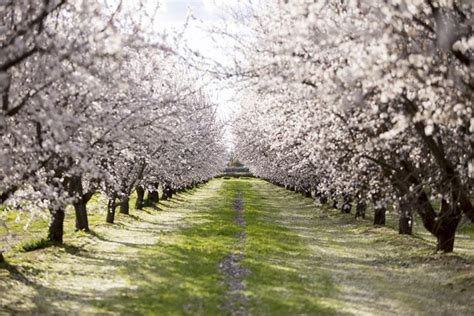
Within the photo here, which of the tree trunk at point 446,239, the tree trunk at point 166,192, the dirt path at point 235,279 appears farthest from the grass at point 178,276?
the tree trunk at point 166,192

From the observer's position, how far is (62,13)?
16.8 meters

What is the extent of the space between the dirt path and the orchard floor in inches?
1.4

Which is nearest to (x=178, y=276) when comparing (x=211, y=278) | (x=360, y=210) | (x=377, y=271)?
(x=211, y=278)

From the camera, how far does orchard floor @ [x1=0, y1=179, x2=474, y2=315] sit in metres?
14.5

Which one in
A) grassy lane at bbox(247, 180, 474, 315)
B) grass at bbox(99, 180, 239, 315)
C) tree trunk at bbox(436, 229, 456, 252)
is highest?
tree trunk at bbox(436, 229, 456, 252)

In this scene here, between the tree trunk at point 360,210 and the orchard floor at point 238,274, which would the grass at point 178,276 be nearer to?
the orchard floor at point 238,274

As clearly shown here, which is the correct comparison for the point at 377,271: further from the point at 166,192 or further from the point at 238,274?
the point at 166,192

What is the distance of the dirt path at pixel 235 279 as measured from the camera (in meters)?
14.0

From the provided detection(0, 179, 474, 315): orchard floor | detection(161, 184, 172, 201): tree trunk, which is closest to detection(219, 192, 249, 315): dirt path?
detection(0, 179, 474, 315): orchard floor

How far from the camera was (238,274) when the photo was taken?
59.8 ft

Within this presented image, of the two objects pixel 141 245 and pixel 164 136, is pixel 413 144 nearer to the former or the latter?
pixel 164 136

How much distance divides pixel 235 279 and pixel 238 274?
833mm

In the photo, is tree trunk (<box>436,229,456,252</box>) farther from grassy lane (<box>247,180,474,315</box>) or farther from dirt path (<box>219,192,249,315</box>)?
dirt path (<box>219,192,249,315</box>)

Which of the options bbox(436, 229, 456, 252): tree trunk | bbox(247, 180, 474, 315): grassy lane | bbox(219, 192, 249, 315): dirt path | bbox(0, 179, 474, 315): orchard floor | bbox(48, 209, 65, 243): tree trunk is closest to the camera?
bbox(219, 192, 249, 315): dirt path
